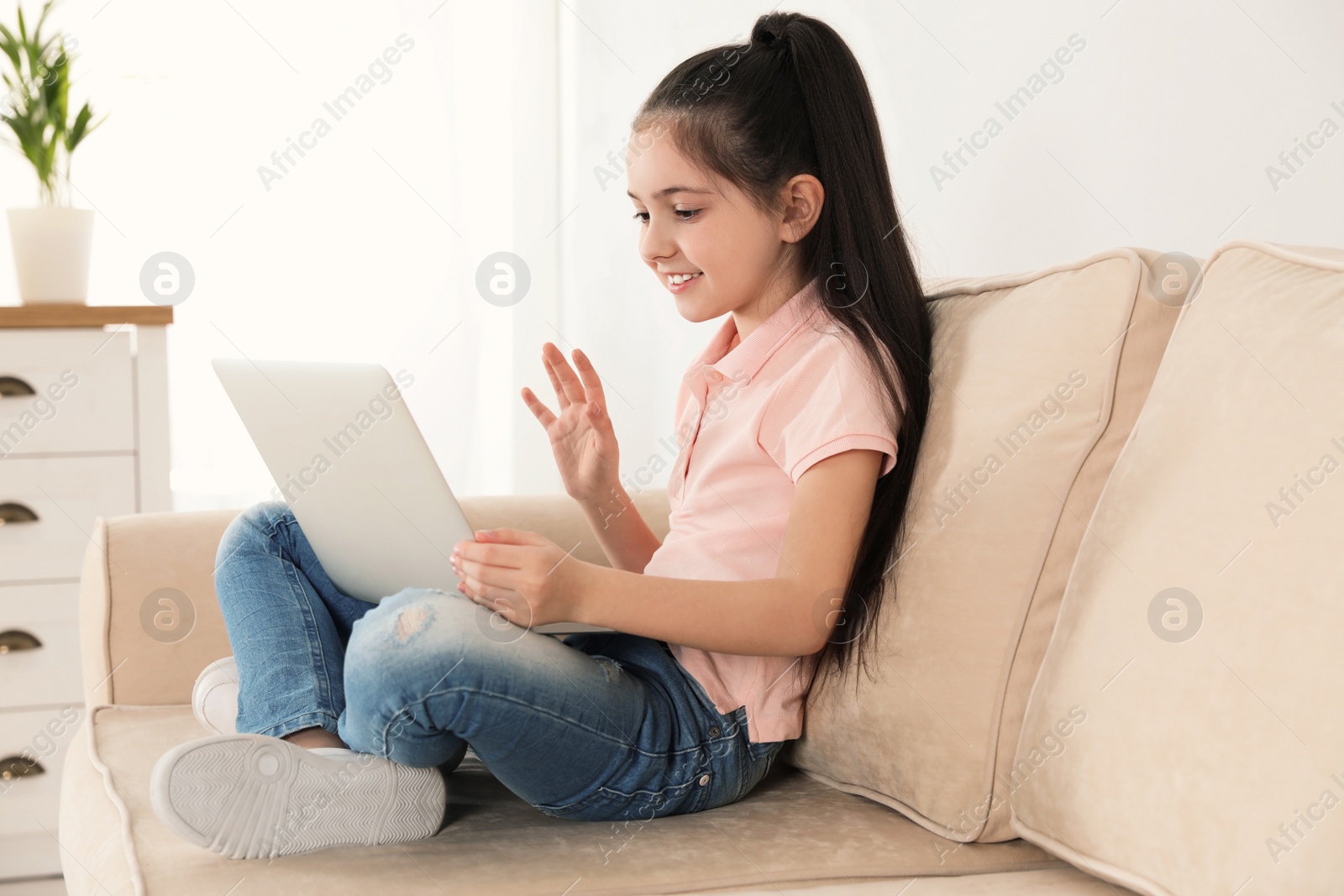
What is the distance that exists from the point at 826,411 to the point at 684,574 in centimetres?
20

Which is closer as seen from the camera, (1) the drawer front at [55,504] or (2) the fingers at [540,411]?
(2) the fingers at [540,411]

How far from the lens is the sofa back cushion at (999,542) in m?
0.78

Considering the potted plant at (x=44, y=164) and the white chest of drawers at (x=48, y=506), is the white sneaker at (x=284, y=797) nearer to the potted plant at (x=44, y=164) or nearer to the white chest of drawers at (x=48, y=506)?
the white chest of drawers at (x=48, y=506)

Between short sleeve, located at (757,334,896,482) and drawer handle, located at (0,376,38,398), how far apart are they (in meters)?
1.30

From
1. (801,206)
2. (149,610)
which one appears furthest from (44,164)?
(801,206)

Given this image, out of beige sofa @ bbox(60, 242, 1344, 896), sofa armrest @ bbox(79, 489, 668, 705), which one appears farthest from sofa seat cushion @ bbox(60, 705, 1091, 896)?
sofa armrest @ bbox(79, 489, 668, 705)

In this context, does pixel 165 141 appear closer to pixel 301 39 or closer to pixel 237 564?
pixel 301 39

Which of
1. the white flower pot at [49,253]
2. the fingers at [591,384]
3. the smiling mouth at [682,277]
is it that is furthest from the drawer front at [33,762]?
the smiling mouth at [682,277]

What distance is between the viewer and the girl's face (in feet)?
3.25

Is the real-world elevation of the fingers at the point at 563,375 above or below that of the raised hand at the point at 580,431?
above

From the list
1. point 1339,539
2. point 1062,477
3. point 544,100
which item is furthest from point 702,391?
point 544,100

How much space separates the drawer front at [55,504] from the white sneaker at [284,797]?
1.11 meters

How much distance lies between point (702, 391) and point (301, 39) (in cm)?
212

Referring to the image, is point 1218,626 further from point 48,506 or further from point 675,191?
point 48,506
